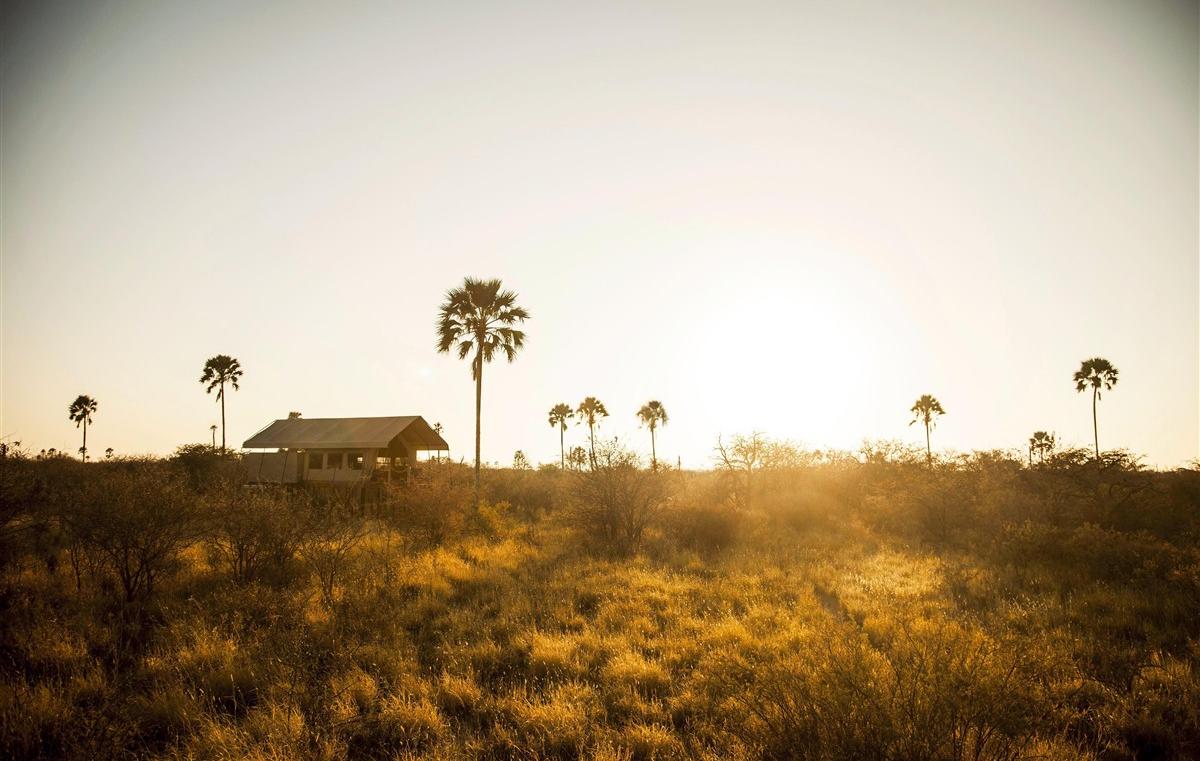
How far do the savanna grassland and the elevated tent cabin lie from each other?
11.6 metres

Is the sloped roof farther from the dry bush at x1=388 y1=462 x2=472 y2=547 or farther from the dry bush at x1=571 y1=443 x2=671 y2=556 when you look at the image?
the dry bush at x1=571 y1=443 x2=671 y2=556

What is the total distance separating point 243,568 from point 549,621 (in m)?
7.41

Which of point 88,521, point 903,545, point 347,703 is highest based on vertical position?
point 88,521

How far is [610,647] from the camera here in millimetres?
7730

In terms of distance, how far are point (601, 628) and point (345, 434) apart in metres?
25.9

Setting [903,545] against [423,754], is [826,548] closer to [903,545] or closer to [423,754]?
[903,545]

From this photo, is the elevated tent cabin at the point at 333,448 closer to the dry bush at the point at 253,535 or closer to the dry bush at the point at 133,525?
the dry bush at the point at 253,535

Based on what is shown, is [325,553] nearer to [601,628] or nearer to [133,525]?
[133,525]

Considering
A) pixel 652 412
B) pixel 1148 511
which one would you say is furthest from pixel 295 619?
pixel 652 412

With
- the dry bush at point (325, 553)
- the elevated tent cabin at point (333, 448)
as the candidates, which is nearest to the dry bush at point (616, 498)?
the dry bush at point (325, 553)

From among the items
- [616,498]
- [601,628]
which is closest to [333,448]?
[616,498]

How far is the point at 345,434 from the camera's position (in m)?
29.7

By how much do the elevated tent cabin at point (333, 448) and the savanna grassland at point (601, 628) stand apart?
11.6m

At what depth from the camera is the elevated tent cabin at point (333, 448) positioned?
2862 centimetres
